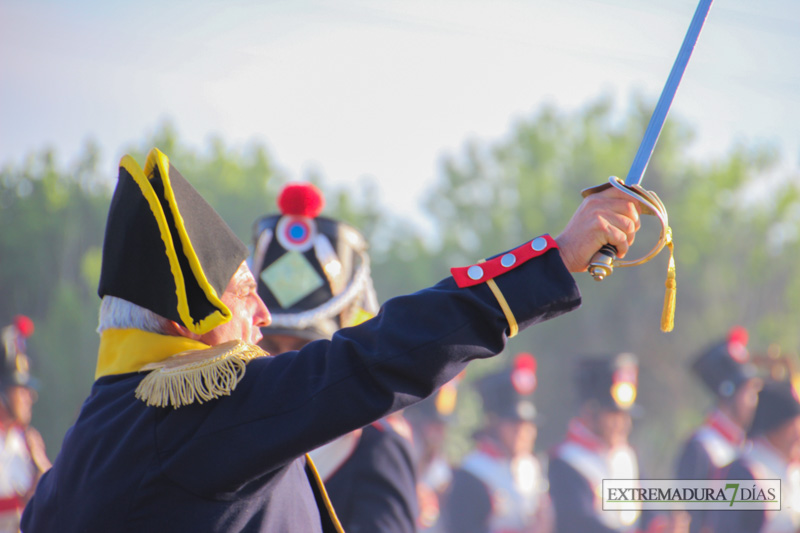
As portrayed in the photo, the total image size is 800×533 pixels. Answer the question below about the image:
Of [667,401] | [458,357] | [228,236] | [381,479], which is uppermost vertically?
[228,236]

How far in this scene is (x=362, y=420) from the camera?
5.87 ft

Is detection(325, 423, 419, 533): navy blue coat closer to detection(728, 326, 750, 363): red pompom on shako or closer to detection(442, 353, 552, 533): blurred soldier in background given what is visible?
detection(442, 353, 552, 533): blurred soldier in background

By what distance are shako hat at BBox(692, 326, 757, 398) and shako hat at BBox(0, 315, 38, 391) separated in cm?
739

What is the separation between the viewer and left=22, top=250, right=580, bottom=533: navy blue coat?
1782 millimetres

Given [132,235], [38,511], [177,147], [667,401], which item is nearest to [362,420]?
[132,235]

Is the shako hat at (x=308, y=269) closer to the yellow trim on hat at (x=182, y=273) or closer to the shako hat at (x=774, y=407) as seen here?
the yellow trim on hat at (x=182, y=273)

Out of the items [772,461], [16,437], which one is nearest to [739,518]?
[772,461]

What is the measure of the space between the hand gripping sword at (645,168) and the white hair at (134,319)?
1.00m

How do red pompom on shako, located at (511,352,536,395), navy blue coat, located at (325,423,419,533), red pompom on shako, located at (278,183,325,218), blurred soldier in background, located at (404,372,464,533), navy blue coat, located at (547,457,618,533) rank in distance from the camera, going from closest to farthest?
navy blue coat, located at (325,423,419,533) → red pompom on shako, located at (278,183,325,218) → navy blue coat, located at (547,457,618,533) → red pompom on shako, located at (511,352,536,395) → blurred soldier in background, located at (404,372,464,533)

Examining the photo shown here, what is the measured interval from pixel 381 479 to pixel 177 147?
26.4 metres

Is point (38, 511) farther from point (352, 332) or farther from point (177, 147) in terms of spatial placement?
point (177, 147)

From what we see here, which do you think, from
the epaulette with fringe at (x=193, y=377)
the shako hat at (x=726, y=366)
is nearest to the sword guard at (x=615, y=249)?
the epaulette with fringe at (x=193, y=377)

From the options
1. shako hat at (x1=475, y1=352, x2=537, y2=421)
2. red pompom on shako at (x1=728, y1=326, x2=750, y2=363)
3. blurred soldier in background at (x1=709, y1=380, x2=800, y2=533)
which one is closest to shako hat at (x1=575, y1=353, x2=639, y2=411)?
shako hat at (x1=475, y1=352, x2=537, y2=421)

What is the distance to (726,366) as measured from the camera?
9.07 m
